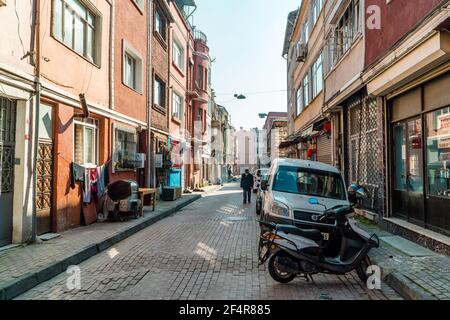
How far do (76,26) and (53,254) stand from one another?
6.60 m

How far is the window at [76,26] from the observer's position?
9803mm

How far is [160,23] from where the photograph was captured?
2036 cm

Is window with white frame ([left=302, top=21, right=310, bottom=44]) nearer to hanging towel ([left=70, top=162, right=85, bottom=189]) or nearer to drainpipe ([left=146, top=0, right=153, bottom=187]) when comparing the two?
drainpipe ([left=146, top=0, right=153, bottom=187])

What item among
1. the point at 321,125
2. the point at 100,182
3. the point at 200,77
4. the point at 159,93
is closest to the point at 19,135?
the point at 100,182

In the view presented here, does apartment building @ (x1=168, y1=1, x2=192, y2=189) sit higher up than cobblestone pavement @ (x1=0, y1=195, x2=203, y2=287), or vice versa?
apartment building @ (x1=168, y1=1, x2=192, y2=189)

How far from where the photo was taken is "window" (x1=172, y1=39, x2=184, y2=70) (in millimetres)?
24159

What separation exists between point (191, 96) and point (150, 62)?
37.2 ft

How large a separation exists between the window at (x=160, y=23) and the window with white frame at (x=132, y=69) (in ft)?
11.8

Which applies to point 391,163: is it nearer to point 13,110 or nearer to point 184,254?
point 184,254

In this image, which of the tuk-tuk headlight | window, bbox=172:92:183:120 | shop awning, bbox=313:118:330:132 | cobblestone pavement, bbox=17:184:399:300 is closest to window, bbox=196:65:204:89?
window, bbox=172:92:183:120

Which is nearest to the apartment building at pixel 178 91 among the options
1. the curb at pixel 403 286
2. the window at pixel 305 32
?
the window at pixel 305 32

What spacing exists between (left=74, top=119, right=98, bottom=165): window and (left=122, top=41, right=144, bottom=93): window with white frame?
3086 millimetres

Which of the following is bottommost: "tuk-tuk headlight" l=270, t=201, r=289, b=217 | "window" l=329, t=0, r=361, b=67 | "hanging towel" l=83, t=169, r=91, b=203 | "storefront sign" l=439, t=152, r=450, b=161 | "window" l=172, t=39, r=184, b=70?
"tuk-tuk headlight" l=270, t=201, r=289, b=217

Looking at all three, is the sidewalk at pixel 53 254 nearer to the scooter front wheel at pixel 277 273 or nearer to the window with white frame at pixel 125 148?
the window with white frame at pixel 125 148
